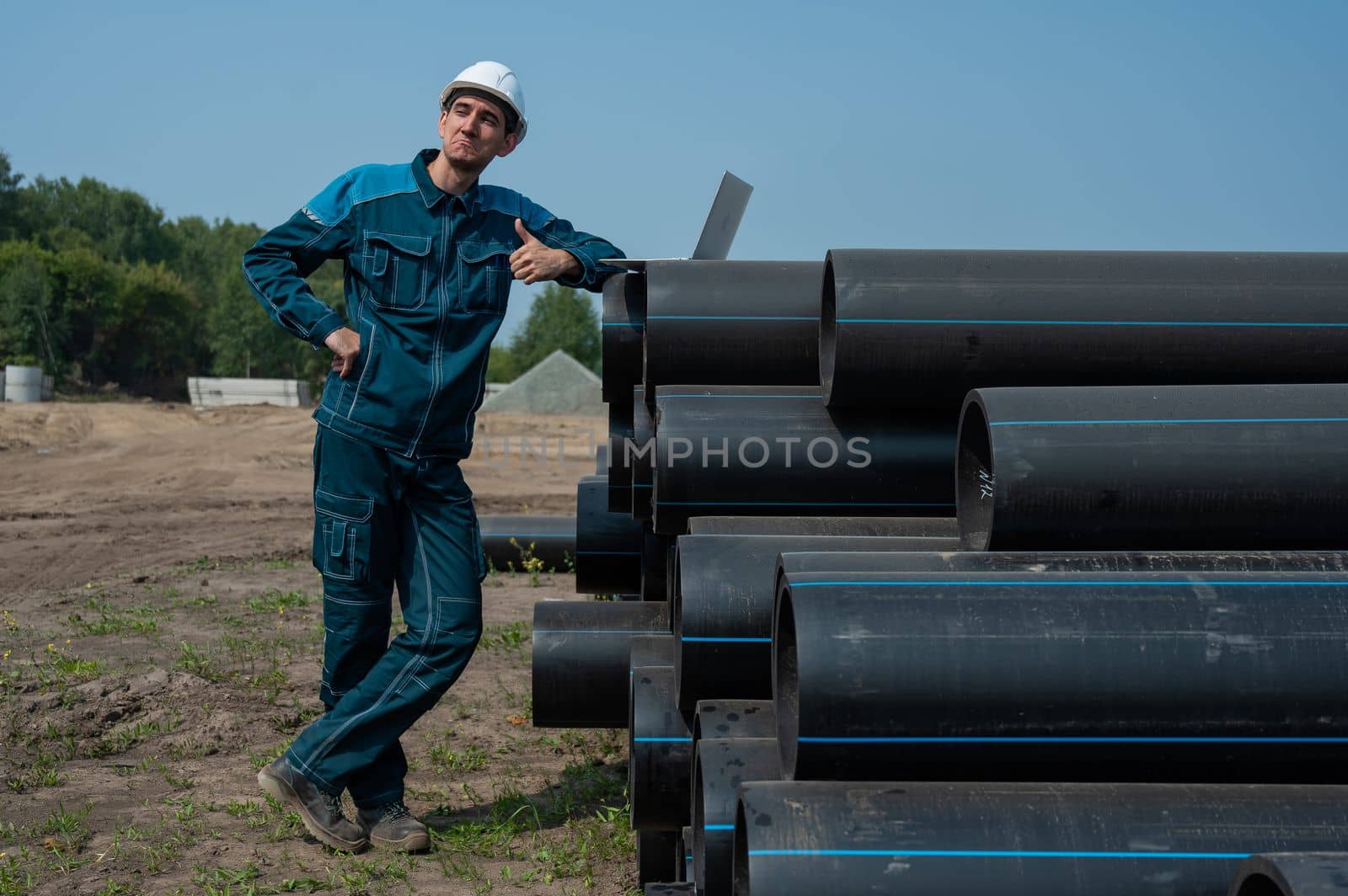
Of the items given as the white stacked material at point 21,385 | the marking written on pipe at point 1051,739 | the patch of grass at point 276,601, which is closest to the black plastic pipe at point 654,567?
the marking written on pipe at point 1051,739

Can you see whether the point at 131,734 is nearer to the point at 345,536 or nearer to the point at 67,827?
the point at 67,827

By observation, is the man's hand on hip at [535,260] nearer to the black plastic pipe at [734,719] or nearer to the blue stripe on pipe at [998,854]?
the black plastic pipe at [734,719]

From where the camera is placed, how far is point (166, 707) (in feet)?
18.5

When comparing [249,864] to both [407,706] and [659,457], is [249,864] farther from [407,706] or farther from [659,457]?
[659,457]

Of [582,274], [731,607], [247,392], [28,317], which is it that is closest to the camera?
[731,607]

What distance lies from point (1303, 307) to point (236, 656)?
17.9 ft

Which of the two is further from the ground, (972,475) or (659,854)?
(972,475)

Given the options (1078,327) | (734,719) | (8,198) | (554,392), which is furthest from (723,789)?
(8,198)

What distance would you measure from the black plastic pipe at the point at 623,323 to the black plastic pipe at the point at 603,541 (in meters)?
0.95

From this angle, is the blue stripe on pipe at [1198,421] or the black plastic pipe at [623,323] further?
the black plastic pipe at [623,323]

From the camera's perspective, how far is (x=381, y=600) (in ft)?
13.3

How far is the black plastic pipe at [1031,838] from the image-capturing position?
214 cm

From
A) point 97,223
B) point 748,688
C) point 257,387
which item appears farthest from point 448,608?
point 97,223

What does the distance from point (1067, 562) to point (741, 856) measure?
91 centimetres
